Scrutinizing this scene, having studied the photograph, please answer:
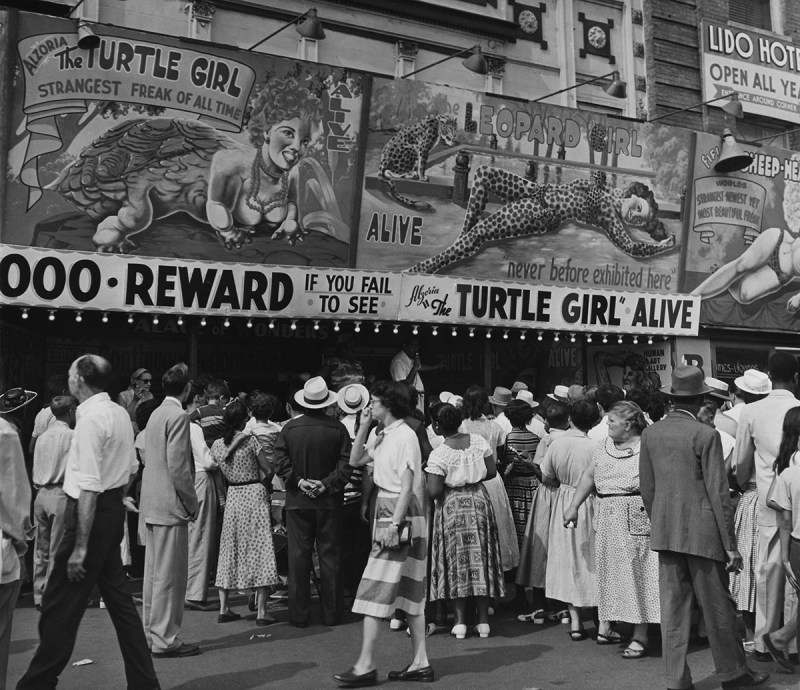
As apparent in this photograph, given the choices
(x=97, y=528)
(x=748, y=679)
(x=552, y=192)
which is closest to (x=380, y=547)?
(x=97, y=528)

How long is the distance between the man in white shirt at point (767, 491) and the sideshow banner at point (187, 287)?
689cm

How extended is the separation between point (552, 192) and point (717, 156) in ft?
11.0

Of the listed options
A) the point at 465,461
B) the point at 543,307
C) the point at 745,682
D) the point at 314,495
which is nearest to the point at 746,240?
the point at 543,307

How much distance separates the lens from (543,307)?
47.7 ft

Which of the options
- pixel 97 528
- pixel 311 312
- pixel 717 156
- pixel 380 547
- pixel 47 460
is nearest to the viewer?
pixel 97 528

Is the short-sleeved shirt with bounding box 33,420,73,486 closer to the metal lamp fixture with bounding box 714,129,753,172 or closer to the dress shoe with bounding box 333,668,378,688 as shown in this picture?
the dress shoe with bounding box 333,668,378,688

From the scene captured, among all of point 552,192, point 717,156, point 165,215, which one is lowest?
point 165,215

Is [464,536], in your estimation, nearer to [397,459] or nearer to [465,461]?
[465,461]

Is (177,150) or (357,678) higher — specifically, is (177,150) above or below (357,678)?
above

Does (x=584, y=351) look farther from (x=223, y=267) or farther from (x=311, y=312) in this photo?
(x=223, y=267)

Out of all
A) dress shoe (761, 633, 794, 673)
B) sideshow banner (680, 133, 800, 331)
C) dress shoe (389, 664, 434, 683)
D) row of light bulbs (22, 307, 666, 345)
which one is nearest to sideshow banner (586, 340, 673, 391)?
row of light bulbs (22, 307, 666, 345)

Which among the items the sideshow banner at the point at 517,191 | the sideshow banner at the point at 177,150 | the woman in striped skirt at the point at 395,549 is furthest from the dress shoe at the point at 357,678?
the sideshow banner at the point at 517,191

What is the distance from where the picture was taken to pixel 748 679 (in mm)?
5988

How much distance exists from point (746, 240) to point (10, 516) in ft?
46.6
